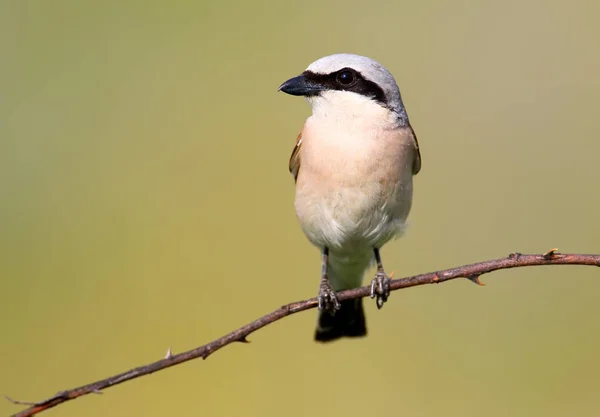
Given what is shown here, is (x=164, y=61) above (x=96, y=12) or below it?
below

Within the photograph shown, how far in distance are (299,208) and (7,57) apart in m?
4.50

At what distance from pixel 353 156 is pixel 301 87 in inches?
14.9

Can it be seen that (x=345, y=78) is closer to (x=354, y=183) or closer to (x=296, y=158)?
(x=354, y=183)

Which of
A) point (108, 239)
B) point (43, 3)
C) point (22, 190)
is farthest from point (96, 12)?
point (108, 239)

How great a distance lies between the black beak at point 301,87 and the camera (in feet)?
10.8

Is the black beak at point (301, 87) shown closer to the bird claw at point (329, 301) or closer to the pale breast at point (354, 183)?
the pale breast at point (354, 183)

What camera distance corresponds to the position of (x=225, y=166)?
5988 millimetres

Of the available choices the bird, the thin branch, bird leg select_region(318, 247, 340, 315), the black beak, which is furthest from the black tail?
→ the thin branch

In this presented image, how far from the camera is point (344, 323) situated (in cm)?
421

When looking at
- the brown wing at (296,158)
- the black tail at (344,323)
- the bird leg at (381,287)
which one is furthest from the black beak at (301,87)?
the black tail at (344,323)

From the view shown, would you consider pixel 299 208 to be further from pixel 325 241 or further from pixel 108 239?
pixel 108 239

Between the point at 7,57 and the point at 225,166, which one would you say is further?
the point at 7,57

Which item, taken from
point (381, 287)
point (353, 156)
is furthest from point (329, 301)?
point (353, 156)

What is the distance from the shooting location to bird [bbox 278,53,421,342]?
331cm
